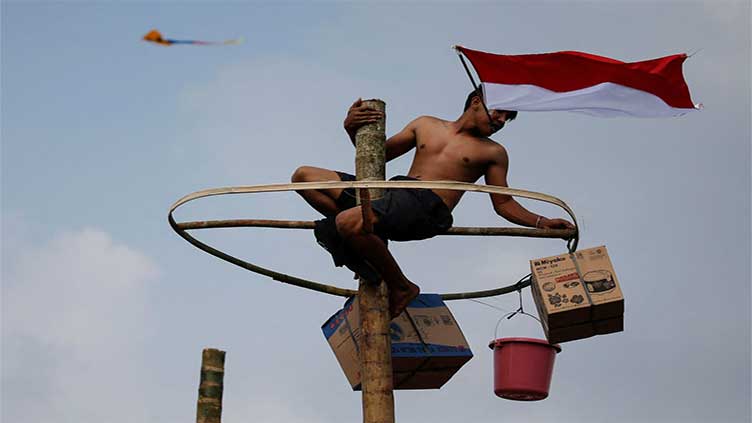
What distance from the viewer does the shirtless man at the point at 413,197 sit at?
8984 millimetres

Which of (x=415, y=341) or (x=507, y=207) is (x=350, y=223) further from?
(x=507, y=207)

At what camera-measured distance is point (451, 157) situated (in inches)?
375

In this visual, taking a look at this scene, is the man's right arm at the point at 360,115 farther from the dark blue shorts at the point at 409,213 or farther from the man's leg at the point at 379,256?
the man's leg at the point at 379,256

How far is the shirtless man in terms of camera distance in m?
8.98

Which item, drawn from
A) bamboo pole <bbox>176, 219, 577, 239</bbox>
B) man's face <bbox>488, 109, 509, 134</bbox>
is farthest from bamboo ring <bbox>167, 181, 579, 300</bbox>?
man's face <bbox>488, 109, 509, 134</bbox>

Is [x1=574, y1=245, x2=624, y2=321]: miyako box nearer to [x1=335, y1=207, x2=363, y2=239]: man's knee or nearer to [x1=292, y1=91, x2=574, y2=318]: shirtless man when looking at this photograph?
[x1=292, y1=91, x2=574, y2=318]: shirtless man

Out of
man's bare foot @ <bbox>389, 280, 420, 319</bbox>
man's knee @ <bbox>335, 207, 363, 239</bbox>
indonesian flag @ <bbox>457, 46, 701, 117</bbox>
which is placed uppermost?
indonesian flag @ <bbox>457, 46, 701, 117</bbox>

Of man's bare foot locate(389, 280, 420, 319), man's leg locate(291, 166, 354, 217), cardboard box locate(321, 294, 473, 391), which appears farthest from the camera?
cardboard box locate(321, 294, 473, 391)

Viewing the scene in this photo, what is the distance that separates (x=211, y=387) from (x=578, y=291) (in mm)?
3089

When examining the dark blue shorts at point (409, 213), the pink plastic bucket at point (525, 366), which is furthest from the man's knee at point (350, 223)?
the pink plastic bucket at point (525, 366)

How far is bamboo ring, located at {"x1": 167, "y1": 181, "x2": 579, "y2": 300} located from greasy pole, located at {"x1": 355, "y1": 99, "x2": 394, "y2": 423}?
73cm

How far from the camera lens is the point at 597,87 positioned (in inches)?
392

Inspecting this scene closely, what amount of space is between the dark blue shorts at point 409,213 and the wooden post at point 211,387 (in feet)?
5.56

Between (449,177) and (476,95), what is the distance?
78cm
